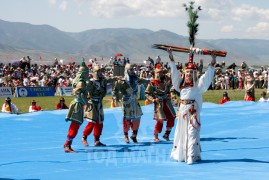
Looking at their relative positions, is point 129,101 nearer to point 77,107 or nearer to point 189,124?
point 77,107

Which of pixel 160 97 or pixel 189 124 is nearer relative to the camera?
pixel 189 124

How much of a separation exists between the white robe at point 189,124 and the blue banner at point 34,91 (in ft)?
86.8

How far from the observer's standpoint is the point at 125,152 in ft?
38.0

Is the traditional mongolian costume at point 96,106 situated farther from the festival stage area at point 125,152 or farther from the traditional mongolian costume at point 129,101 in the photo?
the traditional mongolian costume at point 129,101

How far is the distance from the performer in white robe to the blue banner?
26445mm

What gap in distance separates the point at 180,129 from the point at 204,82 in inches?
39.9

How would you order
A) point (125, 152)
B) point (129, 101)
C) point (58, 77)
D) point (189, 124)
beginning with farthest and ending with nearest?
1. point (58, 77)
2. point (129, 101)
3. point (125, 152)
4. point (189, 124)

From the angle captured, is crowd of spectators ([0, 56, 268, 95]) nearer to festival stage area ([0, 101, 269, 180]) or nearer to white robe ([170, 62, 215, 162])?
festival stage area ([0, 101, 269, 180])

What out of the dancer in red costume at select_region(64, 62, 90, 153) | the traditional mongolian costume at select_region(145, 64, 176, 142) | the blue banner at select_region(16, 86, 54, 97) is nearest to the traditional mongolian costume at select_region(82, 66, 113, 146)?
the dancer in red costume at select_region(64, 62, 90, 153)

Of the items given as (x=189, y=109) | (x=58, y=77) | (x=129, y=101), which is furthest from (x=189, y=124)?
(x=58, y=77)

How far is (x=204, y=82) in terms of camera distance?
1030 centimetres

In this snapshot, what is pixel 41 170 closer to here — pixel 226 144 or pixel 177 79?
pixel 177 79

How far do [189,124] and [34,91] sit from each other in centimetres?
2755

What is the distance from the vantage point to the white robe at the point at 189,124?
10172 millimetres
